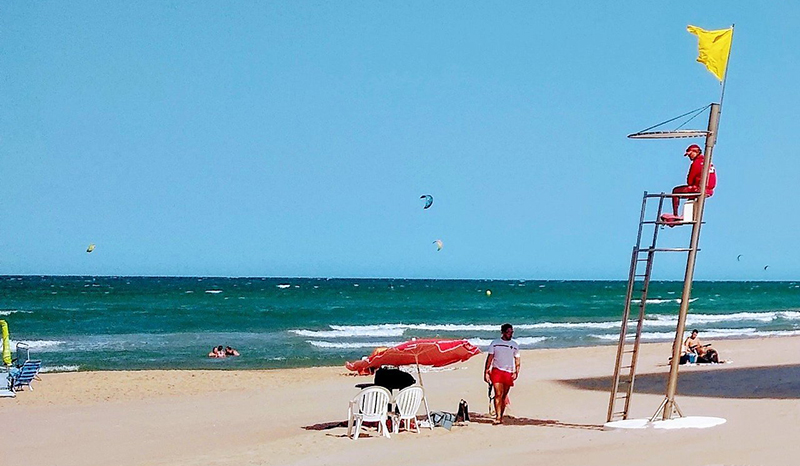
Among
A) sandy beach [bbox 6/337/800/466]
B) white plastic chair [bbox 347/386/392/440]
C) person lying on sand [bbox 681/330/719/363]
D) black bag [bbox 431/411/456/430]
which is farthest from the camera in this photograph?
person lying on sand [bbox 681/330/719/363]

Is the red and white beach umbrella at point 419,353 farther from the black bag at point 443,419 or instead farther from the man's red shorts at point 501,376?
the black bag at point 443,419

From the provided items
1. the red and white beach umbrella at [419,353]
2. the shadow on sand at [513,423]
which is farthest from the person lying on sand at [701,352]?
the red and white beach umbrella at [419,353]

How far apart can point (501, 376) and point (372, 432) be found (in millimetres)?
1577

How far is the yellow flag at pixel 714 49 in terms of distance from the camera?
8.94m

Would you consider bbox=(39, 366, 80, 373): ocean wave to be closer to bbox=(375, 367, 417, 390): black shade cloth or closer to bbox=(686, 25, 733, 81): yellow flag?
bbox=(375, 367, 417, 390): black shade cloth

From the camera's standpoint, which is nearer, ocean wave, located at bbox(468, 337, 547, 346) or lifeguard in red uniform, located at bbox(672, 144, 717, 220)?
lifeguard in red uniform, located at bbox(672, 144, 717, 220)

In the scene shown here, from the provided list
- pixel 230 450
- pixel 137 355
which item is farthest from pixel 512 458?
pixel 137 355

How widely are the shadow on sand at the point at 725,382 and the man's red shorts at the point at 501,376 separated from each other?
11.6ft

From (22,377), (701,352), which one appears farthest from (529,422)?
(22,377)

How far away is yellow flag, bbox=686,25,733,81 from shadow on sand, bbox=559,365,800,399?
4649mm

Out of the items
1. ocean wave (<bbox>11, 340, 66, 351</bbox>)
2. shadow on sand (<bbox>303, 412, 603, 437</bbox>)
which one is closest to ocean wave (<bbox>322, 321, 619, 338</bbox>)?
ocean wave (<bbox>11, 340, 66, 351</bbox>)

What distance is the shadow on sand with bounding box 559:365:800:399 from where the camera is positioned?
12.5m

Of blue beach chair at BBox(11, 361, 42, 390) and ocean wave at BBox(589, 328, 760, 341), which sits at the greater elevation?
ocean wave at BBox(589, 328, 760, 341)

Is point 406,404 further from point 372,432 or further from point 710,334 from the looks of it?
point 710,334
